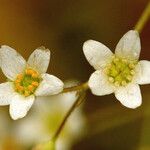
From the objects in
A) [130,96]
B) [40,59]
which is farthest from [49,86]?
[130,96]

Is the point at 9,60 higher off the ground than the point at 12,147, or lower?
higher

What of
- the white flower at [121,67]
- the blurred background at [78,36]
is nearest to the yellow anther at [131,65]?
the white flower at [121,67]

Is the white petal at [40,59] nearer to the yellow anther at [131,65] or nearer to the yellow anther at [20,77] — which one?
the yellow anther at [20,77]

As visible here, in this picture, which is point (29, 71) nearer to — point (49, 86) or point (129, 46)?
point (49, 86)

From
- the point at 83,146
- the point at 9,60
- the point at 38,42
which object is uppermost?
the point at 9,60

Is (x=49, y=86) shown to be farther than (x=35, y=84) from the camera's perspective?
No

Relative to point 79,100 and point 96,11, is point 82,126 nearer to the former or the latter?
point 96,11

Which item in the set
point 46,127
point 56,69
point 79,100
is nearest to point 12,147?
point 46,127
